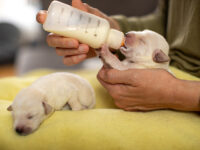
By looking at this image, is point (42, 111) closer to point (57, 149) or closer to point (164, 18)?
point (57, 149)

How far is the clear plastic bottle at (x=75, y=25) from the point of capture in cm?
83

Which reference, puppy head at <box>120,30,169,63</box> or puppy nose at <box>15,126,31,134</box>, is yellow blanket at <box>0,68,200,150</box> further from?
puppy head at <box>120,30,169,63</box>

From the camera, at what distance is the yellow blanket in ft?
2.40

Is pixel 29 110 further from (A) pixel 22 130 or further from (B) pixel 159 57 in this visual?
(B) pixel 159 57

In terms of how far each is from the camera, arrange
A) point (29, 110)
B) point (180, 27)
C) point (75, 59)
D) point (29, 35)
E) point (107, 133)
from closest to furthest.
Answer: point (107, 133)
point (29, 110)
point (75, 59)
point (180, 27)
point (29, 35)

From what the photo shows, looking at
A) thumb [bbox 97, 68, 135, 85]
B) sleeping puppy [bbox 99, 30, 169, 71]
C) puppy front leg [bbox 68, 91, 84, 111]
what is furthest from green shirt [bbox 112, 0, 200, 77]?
puppy front leg [bbox 68, 91, 84, 111]

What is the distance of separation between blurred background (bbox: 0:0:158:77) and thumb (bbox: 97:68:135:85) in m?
0.98

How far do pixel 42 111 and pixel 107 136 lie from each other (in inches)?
10.4

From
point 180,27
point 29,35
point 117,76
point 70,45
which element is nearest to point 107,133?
point 117,76

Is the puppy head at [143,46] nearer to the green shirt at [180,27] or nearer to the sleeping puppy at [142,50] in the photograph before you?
the sleeping puppy at [142,50]

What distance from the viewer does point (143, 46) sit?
1.02m

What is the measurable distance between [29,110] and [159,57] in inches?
20.2

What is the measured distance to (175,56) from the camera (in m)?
1.21

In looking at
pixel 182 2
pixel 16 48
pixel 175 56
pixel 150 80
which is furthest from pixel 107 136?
pixel 16 48
